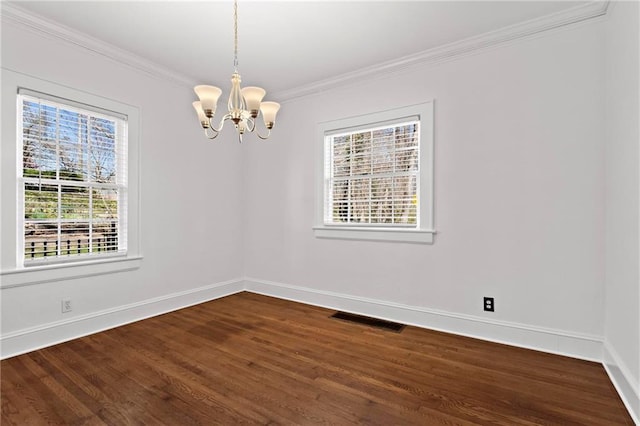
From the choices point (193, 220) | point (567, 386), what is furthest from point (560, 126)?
point (193, 220)

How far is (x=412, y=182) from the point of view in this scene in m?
3.38

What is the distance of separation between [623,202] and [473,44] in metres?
1.80

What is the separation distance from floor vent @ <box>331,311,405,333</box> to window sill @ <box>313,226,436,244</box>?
0.86 metres

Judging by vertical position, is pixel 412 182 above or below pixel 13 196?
above

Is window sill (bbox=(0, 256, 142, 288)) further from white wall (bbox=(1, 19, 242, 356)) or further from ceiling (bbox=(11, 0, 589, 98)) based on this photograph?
ceiling (bbox=(11, 0, 589, 98))

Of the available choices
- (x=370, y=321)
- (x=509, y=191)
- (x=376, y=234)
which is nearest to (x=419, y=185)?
(x=376, y=234)

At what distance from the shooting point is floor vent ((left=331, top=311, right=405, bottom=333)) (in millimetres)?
3211

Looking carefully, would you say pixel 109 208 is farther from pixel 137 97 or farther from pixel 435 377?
pixel 435 377

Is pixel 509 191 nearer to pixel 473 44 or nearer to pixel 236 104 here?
pixel 473 44

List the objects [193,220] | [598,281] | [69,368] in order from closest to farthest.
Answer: [69,368] < [598,281] < [193,220]

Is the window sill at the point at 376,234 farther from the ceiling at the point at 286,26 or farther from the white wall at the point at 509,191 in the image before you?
the ceiling at the point at 286,26

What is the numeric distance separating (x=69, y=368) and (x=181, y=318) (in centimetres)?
115

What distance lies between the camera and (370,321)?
3383mm

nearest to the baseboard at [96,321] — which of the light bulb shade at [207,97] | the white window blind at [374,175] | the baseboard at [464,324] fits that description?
the baseboard at [464,324]
